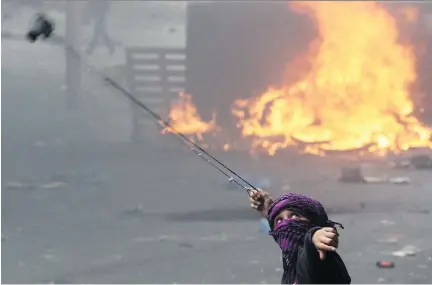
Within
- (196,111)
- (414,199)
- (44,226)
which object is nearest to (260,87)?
(196,111)

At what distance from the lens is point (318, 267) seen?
0.91m

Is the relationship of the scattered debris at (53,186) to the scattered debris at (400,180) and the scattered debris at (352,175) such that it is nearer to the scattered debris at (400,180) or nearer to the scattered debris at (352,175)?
the scattered debris at (352,175)

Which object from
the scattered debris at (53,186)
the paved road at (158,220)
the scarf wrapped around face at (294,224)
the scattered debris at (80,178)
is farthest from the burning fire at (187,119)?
the scarf wrapped around face at (294,224)

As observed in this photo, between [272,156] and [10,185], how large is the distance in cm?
115

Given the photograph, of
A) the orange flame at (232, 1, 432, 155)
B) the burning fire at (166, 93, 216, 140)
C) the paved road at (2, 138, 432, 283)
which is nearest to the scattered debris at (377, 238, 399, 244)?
the paved road at (2, 138, 432, 283)

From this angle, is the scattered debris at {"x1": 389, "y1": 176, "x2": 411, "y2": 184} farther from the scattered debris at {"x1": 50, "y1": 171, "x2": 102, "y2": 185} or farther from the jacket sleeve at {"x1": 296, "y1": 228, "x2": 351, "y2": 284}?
the jacket sleeve at {"x1": 296, "y1": 228, "x2": 351, "y2": 284}

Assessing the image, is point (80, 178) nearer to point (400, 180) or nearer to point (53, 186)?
point (53, 186)

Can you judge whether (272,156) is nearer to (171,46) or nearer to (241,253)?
(241,253)

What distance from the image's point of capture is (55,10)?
2996 millimetres

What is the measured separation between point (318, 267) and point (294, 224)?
4.1 inches

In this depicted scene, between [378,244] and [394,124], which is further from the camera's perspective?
[394,124]

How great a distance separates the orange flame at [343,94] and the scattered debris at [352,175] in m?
0.12

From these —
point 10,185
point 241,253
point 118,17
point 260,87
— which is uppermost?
point 118,17

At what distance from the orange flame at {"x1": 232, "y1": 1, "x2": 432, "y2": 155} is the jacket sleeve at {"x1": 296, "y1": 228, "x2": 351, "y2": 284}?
204 centimetres
